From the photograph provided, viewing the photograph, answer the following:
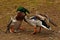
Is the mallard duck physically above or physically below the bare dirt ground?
above

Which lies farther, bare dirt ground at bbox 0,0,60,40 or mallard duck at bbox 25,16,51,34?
bare dirt ground at bbox 0,0,60,40

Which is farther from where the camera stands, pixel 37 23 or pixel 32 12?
pixel 32 12

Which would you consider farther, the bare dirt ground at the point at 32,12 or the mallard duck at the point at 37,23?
the bare dirt ground at the point at 32,12

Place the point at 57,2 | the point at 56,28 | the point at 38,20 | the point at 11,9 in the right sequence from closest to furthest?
the point at 38,20, the point at 56,28, the point at 11,9, the point at 57,2

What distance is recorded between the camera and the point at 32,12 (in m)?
8.25

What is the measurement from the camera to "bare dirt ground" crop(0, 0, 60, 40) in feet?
20.6

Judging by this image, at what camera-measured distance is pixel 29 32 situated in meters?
6.56

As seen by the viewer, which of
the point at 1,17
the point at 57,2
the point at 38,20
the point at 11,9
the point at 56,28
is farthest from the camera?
the point at 57,2

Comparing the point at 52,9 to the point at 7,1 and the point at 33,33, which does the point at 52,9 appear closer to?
the point at 7,1

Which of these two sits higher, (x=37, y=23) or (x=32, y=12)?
(x=37, y=23)

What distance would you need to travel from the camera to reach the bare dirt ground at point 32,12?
6.27 meters

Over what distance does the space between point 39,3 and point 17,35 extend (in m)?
2.78

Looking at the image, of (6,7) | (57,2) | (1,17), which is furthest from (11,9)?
(57,2)

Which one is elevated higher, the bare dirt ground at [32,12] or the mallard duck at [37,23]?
the mallard duck at [37,23]
